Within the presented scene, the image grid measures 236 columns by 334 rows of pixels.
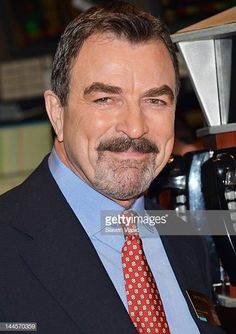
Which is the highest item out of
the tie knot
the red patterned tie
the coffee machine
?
the coffee machine

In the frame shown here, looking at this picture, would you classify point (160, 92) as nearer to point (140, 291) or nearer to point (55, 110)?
point (55, 110)

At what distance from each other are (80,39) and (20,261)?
554 mm

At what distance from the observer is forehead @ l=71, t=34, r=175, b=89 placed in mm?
1933

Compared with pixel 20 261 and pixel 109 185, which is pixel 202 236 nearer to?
pixel 109 185

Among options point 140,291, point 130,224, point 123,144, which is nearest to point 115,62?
point 123,144

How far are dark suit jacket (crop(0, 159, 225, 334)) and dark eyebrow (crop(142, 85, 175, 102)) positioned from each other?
32 cm

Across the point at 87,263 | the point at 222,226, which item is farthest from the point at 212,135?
the point at 87,263

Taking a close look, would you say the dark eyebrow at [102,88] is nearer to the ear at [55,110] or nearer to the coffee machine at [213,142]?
the ear at [55,110]

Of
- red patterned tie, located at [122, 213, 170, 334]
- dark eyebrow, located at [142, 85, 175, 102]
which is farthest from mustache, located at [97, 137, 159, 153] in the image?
red patterned tie, located at [122, 213, 170, 334]

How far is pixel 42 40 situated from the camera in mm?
5551

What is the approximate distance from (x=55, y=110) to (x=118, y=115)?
21 centimetres

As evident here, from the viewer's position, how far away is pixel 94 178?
197cm

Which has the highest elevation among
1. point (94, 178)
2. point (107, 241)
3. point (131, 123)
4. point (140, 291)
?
point (131, 123)

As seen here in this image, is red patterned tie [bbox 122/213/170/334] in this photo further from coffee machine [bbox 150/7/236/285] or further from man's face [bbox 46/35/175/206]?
coffee machine [bbox 150/7/236/285]
